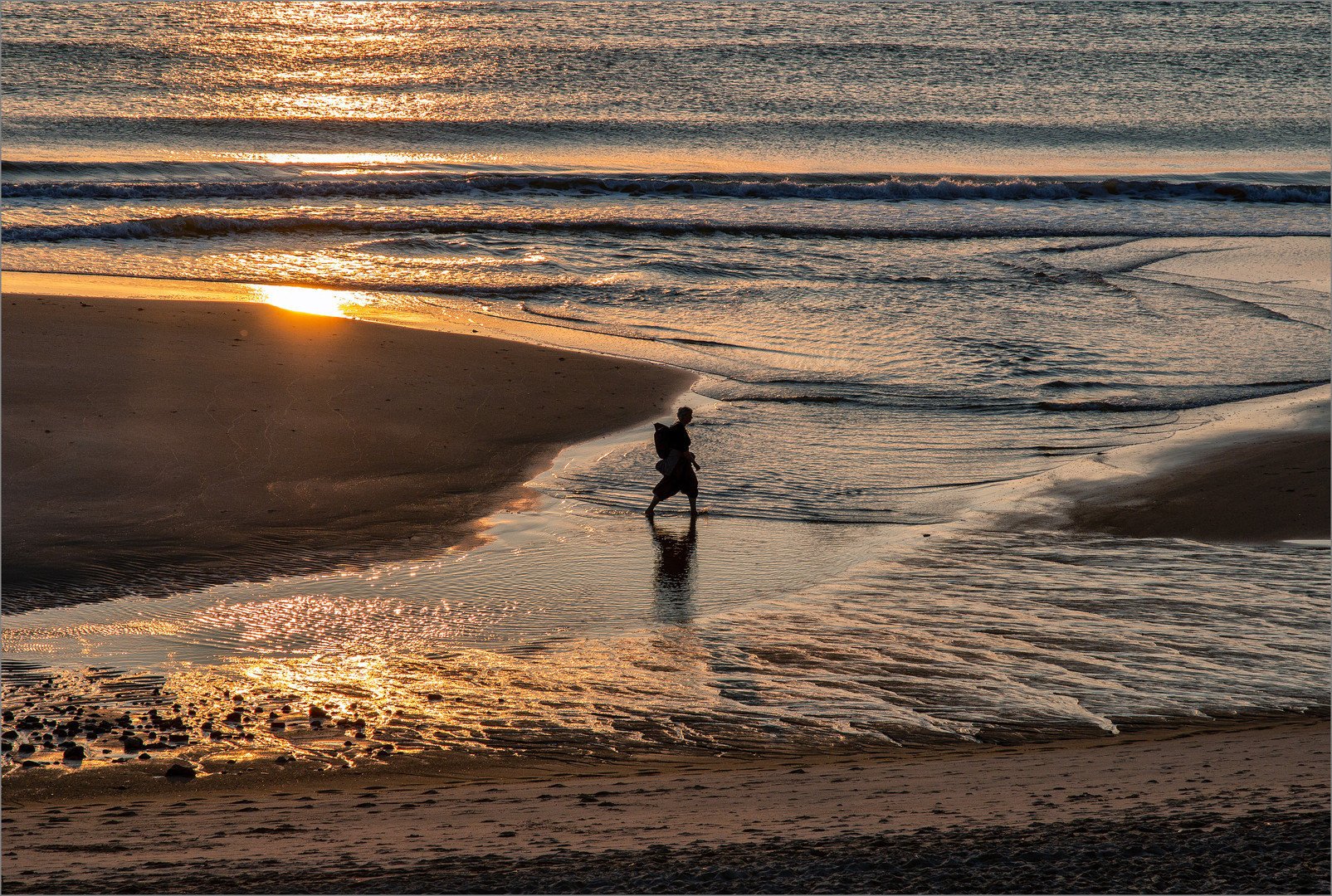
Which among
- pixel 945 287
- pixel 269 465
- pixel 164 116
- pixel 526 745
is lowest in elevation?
pixel 526 745

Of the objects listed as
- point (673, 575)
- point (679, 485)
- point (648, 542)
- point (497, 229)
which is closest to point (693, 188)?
point (497, 229)

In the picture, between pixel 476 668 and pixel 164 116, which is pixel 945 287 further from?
pixel 164 116

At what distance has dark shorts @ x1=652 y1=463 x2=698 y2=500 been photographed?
26.5 feet

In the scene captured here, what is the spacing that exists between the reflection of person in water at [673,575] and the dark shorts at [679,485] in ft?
0.70

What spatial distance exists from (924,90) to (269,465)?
29.5m

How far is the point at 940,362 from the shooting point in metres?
12.2

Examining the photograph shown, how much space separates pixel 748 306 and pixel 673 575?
8.10 m

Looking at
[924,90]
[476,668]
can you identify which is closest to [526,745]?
[476,668]

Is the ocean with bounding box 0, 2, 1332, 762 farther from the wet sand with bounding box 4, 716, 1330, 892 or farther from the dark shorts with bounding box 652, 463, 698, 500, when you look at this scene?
the wet sand with bounding box 4, 716, 1330, 892

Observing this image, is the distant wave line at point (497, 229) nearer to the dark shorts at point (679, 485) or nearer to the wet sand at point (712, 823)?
the dark shorts at point (679, 485)

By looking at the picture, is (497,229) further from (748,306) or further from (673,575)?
(673,575)

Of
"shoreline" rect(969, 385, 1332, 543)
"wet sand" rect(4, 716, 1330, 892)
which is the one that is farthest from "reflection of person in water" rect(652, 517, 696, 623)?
"shoreline" rect(969, 385, 1332, 543)

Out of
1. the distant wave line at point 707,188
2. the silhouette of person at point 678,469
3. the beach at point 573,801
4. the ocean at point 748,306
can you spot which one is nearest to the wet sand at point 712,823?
the beach at point 573,801

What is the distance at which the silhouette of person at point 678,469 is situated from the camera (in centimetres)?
801
